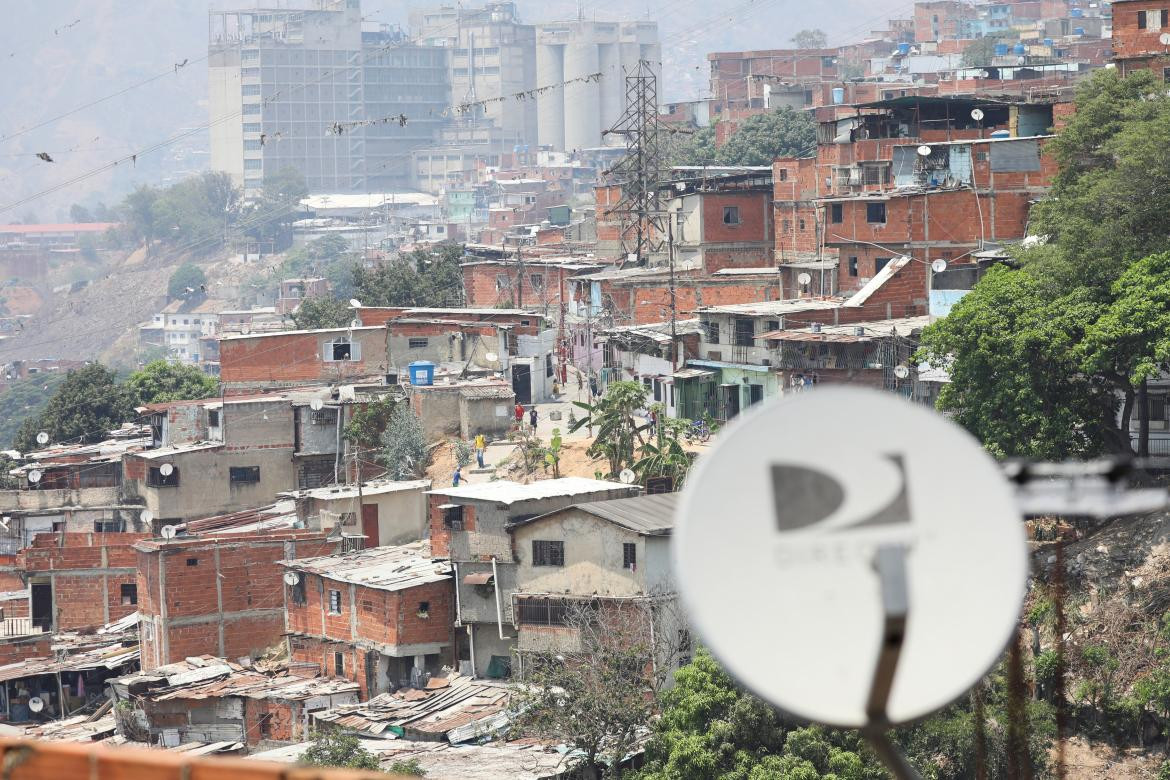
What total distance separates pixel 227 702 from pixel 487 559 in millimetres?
4568

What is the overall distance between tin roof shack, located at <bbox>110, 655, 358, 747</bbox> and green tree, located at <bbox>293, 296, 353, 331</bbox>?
2783 centimetres

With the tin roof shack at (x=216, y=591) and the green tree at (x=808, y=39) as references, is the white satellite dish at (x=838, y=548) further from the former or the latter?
the green tree at (x=808, y=39)

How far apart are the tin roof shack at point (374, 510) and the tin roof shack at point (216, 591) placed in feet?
3.51

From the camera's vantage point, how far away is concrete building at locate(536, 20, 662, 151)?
168m

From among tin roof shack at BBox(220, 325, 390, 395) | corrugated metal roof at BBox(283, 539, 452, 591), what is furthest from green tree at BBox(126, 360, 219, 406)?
corrugated metal roof at BBox(283, 539, 452, 591)

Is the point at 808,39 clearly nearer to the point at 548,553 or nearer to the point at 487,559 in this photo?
the point at 487,559

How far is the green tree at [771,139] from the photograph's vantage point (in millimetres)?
66812

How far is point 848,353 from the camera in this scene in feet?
104

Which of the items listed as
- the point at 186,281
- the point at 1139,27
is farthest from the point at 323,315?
the point at 186,281

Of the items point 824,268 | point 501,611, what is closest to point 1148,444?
point 501,611

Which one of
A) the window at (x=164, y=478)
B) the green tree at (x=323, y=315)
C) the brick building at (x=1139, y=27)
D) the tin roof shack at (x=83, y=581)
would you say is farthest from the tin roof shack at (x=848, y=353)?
the green tree at (x=323, y=315)

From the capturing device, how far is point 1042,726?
1938 cm

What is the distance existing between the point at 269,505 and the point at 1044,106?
19005 mm

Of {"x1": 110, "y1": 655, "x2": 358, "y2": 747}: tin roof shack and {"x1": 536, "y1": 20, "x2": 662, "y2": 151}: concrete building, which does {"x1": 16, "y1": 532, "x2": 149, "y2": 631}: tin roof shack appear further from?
{"x1": 536, "y1": 20, "x2": 662, "y2": 151}: concrete building
